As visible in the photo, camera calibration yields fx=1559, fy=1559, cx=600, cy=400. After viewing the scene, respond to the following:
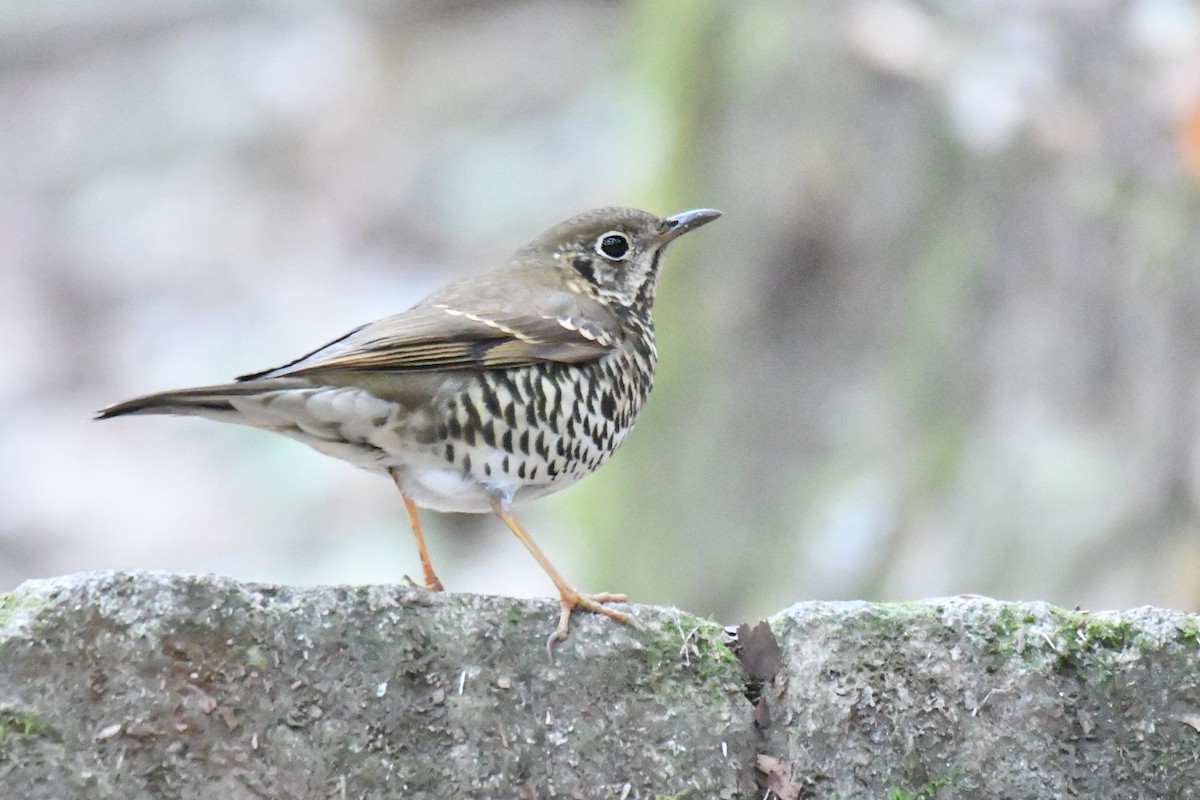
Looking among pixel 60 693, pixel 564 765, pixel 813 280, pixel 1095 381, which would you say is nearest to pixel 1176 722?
pixel 564 765

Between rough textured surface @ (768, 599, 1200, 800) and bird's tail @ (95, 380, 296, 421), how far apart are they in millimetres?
1305

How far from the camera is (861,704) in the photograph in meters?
2.77

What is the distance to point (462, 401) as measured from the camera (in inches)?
142

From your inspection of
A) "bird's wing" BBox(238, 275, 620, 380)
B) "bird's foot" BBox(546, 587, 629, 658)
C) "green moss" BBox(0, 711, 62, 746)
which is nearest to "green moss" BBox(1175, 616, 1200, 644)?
"bird's foot" BBox(546, 587, 629, 658)

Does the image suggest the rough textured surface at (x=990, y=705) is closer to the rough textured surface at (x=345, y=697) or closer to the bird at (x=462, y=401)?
the rough textured surface at (x=345, y=697)

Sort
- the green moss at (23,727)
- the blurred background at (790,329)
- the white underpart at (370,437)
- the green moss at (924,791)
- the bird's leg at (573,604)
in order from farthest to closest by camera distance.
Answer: the blurred background at (790,329), the white underpart at (370,437), the bird's leg at (573,604), the green moss at (924,791), the green moss at (23,727)

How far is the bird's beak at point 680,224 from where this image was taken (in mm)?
4383

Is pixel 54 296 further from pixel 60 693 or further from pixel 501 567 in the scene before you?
pixel 60 693

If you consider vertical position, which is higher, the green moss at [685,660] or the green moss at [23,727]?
the green moss at [685,660]

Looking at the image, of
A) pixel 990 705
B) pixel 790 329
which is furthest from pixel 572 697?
pixel 790 329

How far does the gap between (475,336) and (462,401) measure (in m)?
0.22

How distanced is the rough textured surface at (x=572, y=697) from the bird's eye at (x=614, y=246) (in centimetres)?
167

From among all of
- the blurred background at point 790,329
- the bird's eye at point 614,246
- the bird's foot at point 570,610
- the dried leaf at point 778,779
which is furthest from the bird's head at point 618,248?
the blurred background at point 790,329

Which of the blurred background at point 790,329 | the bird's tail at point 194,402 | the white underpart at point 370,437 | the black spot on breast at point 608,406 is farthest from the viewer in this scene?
the blurred background at point 790,329
